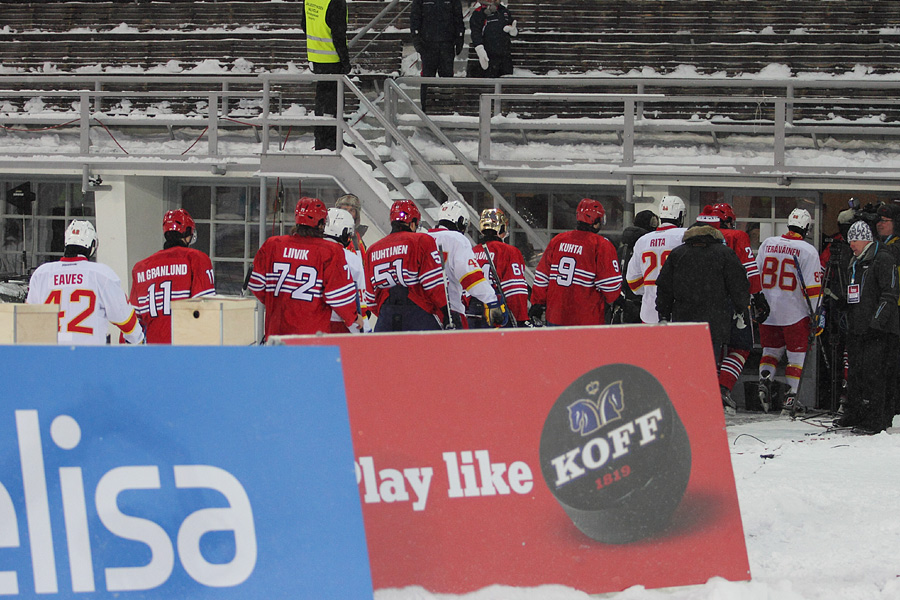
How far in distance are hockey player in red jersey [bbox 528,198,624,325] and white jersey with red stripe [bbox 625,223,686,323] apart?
0.67m

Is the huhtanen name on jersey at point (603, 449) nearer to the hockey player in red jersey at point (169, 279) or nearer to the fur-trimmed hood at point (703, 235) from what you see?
the hockey player in red jersey at point (169, 279)

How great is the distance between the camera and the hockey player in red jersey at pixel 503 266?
8906mm

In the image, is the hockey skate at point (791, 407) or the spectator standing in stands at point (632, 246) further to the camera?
the spectator standing in stands at point (632, 246)

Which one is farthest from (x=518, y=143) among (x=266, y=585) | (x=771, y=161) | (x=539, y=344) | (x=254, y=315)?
(x=266, y=585)

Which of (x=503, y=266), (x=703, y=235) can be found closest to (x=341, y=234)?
(x=503, y=266)

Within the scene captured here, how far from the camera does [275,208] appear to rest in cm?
1279

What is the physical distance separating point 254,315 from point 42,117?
30.0 feet

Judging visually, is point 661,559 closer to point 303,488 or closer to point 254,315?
point 303,488

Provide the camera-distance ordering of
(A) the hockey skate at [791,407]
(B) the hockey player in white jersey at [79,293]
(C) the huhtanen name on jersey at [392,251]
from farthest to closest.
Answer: (A) the hockey skate at [791,407], (C) the huhtanen name on jersey at [392,251], (B) the hockey player in white jersey at [79,293]

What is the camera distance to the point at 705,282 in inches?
342

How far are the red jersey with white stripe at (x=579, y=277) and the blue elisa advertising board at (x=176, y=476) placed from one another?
17.7 ft

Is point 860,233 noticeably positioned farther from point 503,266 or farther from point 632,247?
point 503,266

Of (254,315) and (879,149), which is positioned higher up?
(879,149)

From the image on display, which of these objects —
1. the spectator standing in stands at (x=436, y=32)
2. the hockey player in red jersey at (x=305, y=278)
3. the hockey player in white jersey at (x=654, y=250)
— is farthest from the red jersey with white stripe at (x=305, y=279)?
the spectator standing in stands at (x=436, y=32)
